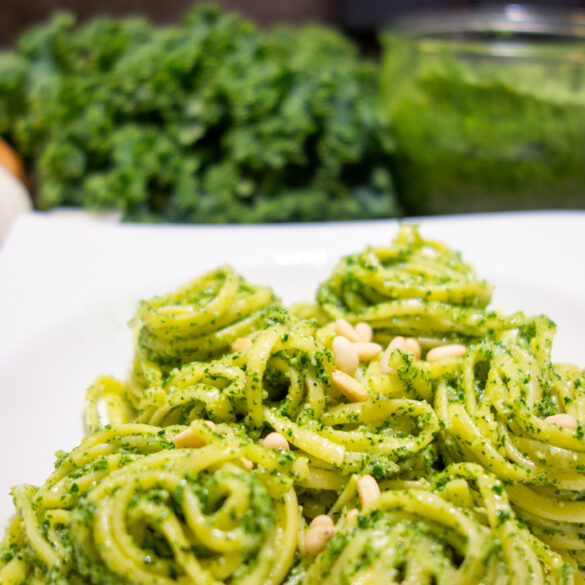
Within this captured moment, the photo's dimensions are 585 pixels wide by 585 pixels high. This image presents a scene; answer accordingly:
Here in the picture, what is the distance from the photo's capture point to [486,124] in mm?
4559

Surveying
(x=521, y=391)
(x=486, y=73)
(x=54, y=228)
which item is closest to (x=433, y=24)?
(x=486, y=73)

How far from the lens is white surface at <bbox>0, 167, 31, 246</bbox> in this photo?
4.11 metres

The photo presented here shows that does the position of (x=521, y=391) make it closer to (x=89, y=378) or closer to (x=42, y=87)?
(x=89, y=378)

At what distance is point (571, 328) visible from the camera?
3170 millimetres

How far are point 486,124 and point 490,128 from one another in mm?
42

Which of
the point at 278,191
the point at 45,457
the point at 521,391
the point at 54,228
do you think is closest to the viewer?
the point at 521,391

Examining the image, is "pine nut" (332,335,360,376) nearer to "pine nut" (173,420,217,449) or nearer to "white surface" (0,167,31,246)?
"pine nut" (173,420,217,449)

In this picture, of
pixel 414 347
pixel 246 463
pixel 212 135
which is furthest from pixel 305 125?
pixel 246 463

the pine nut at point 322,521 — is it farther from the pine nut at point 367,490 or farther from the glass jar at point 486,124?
the glass jar at point 486,124

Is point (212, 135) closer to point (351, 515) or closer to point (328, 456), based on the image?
point (328, 456)

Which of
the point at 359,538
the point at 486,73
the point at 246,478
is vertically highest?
the point at 486,73

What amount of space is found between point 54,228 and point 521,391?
101 inches

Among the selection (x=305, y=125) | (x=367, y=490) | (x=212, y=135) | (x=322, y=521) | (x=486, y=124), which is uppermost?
(x=486, y=124)

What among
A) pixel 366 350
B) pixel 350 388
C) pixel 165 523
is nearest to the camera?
pixel 165 523
